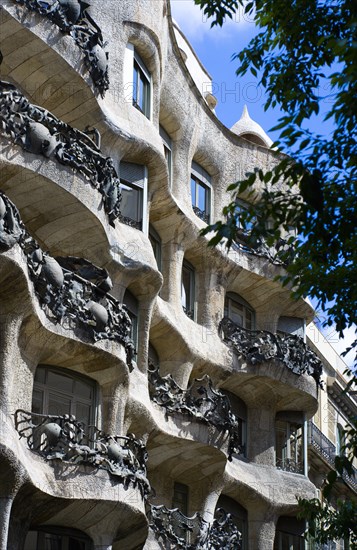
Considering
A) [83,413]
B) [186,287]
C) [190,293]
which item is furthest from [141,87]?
[83,413]

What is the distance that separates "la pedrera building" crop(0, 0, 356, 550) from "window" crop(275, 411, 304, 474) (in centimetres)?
5

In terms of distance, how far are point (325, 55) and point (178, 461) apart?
47.1 feet

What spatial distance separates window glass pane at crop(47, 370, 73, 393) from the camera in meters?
26.3

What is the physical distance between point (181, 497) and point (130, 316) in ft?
18.2

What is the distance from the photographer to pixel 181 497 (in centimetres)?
3312

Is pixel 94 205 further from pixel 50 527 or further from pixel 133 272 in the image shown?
pixel 50 527

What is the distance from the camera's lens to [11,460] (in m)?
22.3

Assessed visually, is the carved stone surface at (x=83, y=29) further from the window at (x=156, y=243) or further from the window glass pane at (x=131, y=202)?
the window at (x=156, y=243)

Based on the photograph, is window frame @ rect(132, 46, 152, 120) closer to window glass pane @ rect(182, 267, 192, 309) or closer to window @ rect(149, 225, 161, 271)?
window @ rect(149, 225, 161, 271)

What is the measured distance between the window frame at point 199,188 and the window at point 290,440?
5.95 m

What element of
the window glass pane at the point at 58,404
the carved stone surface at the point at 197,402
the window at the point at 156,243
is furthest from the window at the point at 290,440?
the window glass pane at the point at 58,404

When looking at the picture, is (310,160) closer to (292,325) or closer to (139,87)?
(139,87)

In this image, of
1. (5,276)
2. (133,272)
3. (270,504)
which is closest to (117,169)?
(133,272)

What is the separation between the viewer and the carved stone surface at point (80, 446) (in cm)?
2414
